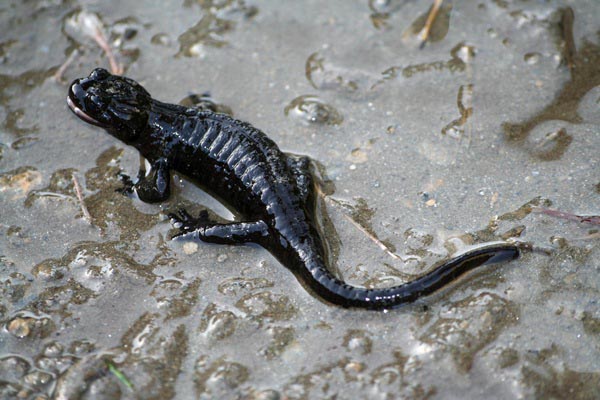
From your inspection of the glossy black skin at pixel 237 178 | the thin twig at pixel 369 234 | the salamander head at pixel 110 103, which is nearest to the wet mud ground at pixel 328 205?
the thin twig at pixel 369 234

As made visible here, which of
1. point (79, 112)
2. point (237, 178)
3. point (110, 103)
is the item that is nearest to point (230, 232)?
point (237, 178)

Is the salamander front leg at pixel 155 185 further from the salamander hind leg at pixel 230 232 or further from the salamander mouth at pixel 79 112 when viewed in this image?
the salamander mouth at pixel 79 112

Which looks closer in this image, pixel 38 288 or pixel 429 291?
pixel 429 291

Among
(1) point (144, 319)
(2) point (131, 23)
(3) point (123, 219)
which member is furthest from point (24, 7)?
(1) point (144, 319)

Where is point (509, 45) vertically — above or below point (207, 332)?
above

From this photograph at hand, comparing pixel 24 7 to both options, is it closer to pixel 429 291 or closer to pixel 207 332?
pixel 207 332

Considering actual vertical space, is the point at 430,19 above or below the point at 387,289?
above

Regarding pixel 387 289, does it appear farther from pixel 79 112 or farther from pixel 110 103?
pixel 79 112

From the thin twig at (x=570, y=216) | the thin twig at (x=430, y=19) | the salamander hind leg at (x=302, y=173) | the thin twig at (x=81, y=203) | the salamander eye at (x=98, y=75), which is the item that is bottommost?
the thin twig at (x=81, y=203)
